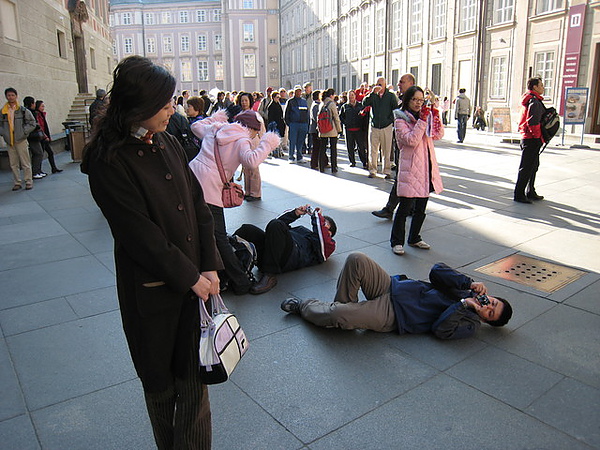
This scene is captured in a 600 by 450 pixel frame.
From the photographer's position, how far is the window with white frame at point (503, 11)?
72.6ft

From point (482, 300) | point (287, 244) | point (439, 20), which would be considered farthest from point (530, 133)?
point (439, 20)

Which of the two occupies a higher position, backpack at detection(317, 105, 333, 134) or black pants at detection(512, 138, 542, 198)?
backpack at detection(317, 105, 333, 134)

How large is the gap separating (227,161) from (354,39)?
118ft

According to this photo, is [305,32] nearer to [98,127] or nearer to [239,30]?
[239,30]

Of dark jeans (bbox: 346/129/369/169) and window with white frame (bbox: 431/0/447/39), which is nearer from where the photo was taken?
dark jeans (bbox: 346/129/369/169)

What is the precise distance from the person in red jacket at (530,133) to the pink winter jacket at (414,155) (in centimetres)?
286

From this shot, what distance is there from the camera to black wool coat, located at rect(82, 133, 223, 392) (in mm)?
1787

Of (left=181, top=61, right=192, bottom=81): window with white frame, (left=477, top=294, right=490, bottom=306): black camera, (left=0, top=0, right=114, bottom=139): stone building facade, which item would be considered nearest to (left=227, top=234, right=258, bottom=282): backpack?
(left=477, top=294, right=490, bottom=306): black camera

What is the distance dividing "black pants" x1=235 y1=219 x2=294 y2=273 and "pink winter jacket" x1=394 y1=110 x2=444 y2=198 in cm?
152

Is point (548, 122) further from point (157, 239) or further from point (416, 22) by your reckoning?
point (416, 22)

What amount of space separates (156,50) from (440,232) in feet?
234

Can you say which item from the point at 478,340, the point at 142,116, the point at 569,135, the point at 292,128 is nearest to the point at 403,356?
the point at 478,340

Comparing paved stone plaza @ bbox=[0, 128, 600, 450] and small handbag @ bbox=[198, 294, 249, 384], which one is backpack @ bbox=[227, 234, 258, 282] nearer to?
paved stone plaza @ bbox=[0, 128, 600, 450]

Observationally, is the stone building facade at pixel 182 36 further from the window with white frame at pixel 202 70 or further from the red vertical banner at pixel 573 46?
the red vertical banner at pixel 573 46
